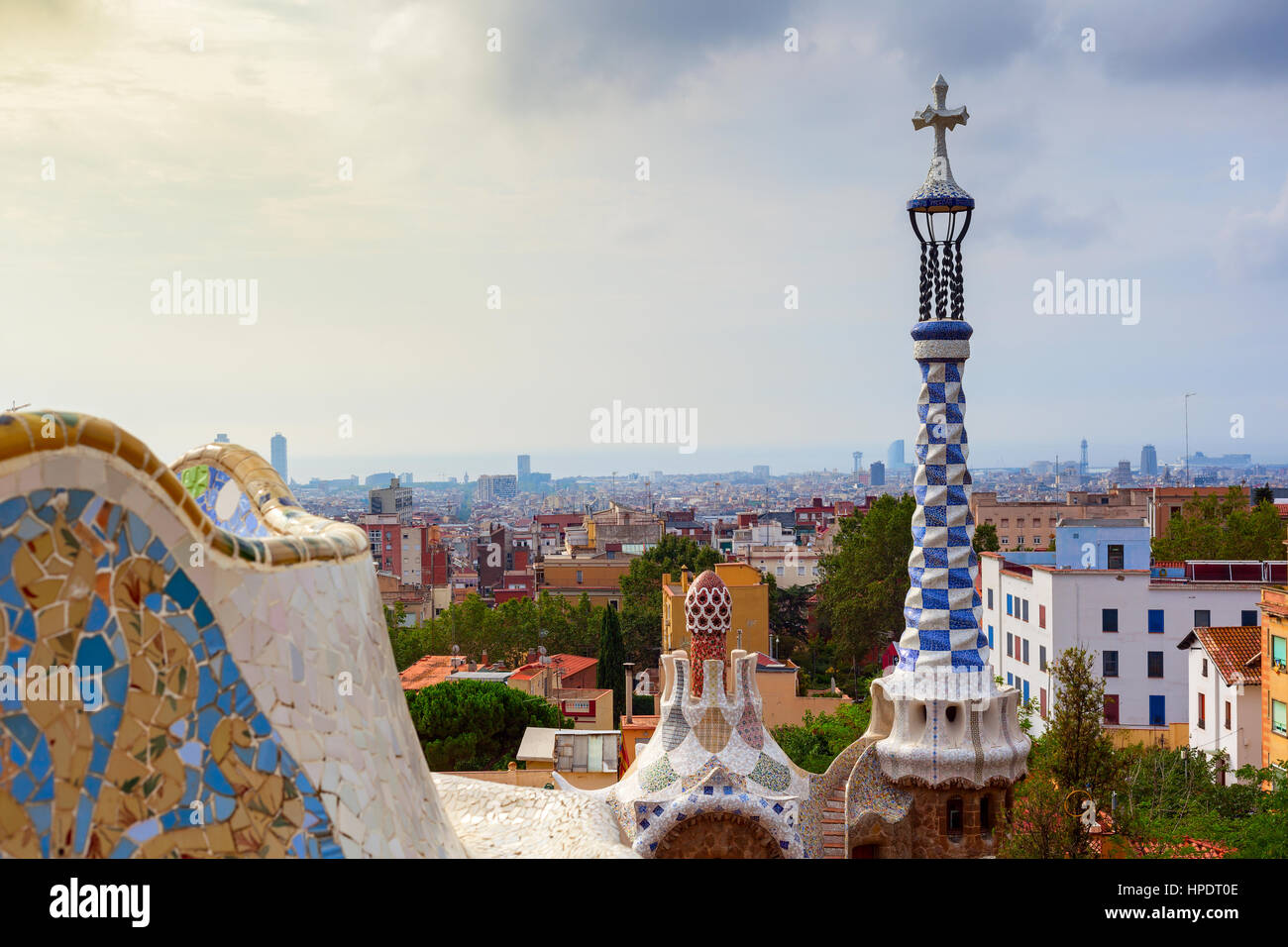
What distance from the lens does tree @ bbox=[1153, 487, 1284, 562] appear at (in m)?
36.4

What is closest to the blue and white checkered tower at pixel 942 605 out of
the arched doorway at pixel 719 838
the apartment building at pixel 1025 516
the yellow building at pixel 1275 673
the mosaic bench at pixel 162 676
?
the arched doorway at pixel 719 838

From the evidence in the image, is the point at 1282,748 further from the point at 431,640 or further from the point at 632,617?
the point at 632,617

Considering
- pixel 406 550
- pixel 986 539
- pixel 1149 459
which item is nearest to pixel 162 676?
pixel 986 539

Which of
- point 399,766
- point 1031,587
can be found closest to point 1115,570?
point 1031,587

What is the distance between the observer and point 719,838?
346 inches

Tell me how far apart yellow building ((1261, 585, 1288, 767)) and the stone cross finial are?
965 centimetres

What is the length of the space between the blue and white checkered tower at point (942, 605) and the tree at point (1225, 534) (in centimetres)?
2984

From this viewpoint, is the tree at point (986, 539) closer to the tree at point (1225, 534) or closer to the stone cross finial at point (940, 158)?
the tree at point (1225, 534)

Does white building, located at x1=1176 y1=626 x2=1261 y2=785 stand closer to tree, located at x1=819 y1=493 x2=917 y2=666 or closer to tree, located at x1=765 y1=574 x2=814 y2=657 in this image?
tree, located at x1=819 y1=493 x2=917 y2=666

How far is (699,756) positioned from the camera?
353 inches

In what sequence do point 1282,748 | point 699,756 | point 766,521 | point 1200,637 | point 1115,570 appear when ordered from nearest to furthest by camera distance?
point 699,756, point 1282,748, point 1200,637, point 1115,570, point 766,521

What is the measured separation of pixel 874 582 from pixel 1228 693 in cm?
2079

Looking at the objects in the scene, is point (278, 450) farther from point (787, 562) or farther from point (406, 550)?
point (787, 562)
